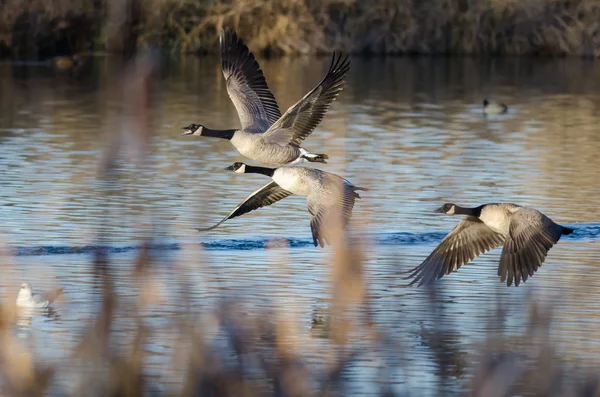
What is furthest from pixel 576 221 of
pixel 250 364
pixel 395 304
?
pixel 250 364

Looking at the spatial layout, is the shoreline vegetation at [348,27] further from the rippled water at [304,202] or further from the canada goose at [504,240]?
the canada goose at [504,240]

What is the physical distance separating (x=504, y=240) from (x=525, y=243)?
0.51m

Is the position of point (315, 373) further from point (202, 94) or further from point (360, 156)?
point (202, 94)

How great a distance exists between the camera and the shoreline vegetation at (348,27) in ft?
135

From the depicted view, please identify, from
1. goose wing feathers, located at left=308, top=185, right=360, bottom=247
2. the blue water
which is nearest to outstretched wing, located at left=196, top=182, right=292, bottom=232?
the blue water

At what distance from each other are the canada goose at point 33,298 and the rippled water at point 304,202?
0.50 ft

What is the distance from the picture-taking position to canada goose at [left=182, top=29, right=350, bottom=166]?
1241 centimetres

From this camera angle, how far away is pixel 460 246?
11.1 m

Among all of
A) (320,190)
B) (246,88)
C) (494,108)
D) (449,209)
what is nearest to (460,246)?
(449,209)

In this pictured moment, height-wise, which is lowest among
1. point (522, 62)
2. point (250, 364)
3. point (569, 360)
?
point (522, 62)

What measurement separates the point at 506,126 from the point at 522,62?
16.0 metres

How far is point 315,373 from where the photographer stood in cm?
861

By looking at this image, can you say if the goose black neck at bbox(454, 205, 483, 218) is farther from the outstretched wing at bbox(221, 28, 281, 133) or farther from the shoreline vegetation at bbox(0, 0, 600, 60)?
the shoreline vegetation at bbox(0, 0, 600, 60)

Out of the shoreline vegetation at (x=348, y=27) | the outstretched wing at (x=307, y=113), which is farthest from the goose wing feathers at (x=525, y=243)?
the shoreline vegetation at (x=348, y=27)
